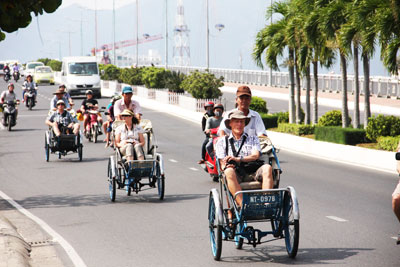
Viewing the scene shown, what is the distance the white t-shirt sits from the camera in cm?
1415

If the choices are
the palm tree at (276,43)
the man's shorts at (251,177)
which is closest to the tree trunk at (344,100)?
the palm tree at (276,43)

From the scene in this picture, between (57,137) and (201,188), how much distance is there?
6.02 meters

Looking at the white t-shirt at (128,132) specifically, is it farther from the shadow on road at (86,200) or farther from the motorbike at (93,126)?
the motorbike at (93,126)

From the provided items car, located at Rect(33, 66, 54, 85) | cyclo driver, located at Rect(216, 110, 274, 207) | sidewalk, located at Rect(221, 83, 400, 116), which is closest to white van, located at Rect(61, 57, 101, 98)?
sidewalk, located at Rect(221, 83, 400, 116)

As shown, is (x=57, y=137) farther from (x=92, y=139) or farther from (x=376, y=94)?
(x=376, y=94)

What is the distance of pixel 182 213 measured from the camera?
12.3 meters

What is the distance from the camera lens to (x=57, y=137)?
2006cm

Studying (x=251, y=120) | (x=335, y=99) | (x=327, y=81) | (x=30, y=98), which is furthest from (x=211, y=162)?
(x=327, y=81)

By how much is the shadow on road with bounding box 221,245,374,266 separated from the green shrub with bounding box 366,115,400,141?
13991 millimetres

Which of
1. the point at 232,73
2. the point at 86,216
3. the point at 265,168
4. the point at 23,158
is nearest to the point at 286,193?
the point at 265,168

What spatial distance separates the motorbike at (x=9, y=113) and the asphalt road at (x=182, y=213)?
9.33 meters

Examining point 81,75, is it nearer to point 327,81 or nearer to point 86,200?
point 327,81

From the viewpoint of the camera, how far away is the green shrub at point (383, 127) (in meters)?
22.9

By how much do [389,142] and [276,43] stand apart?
32.8 feet
